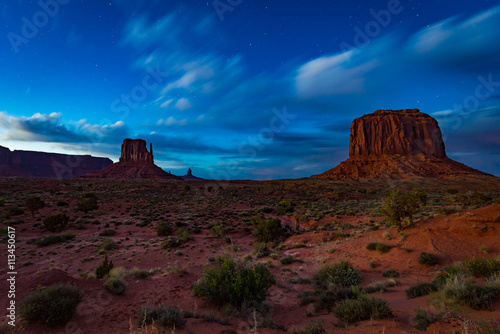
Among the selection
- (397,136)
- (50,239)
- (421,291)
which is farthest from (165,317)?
(397,136)

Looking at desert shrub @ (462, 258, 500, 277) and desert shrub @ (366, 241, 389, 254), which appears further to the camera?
desert shrub @ (366, 241, 389, 254)

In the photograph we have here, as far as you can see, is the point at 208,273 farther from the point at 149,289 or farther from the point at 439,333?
the point at 439,333

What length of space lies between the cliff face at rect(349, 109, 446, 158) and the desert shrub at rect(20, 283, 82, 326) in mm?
108308

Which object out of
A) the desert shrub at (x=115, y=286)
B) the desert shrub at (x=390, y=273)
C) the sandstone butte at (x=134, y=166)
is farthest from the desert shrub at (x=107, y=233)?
the sandstone butte at (x=134, y=166)

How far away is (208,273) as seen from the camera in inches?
307

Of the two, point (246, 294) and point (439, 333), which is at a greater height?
point (439, 333)

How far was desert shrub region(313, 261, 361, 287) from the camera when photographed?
8.98m

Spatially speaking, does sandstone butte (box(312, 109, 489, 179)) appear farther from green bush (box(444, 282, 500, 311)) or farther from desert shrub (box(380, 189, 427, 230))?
green bush (box(444, 282, 500, 311))

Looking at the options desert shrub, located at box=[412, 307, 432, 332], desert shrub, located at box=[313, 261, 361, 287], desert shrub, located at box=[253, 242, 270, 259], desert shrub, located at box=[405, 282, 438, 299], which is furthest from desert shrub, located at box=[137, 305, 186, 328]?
desert shrub, located at box=[253, 242, 270, 259]

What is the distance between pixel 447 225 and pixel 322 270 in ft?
30.2

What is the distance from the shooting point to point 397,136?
322ft

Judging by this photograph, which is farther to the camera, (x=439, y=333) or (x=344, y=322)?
(x=344, y=322)

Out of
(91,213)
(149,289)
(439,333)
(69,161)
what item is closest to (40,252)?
(149,289)

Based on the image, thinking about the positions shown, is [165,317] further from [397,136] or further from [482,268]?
[397,136]
